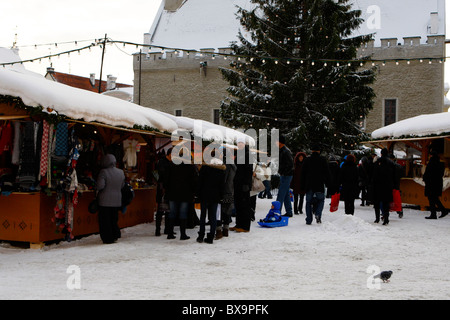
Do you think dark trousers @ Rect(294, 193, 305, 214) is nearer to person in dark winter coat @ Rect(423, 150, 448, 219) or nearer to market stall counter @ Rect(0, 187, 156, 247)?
person in dark winter coat @ Rect(423, 150, 448, 219)

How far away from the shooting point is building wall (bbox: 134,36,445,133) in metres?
32.2

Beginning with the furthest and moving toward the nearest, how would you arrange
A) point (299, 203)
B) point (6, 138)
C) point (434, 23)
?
point (434, 23)
point (299, 203)
point (6, 138)

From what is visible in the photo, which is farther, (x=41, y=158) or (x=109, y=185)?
(x=109, y=185)

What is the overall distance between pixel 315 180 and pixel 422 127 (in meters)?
5.31

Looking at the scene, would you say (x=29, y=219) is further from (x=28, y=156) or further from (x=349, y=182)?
(x=349, y=182)

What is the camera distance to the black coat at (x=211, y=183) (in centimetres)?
871

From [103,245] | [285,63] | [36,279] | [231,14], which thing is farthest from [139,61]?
[36,279]

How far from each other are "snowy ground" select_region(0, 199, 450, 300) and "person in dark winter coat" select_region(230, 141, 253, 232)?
14.4 inches

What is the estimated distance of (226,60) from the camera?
35812 mm

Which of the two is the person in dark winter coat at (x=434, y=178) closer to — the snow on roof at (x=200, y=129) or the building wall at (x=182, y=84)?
the snow on roof at (x=200, y=129)

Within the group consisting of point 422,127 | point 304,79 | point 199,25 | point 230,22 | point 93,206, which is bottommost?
point 93,206

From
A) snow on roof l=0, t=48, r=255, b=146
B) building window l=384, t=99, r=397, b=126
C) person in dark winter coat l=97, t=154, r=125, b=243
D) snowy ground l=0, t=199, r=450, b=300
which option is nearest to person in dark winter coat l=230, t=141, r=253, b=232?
snowy ground l=0, t=199, r=450, b=300

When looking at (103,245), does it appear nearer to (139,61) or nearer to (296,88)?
(296,88)

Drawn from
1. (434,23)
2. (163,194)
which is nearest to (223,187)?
(163,194)
